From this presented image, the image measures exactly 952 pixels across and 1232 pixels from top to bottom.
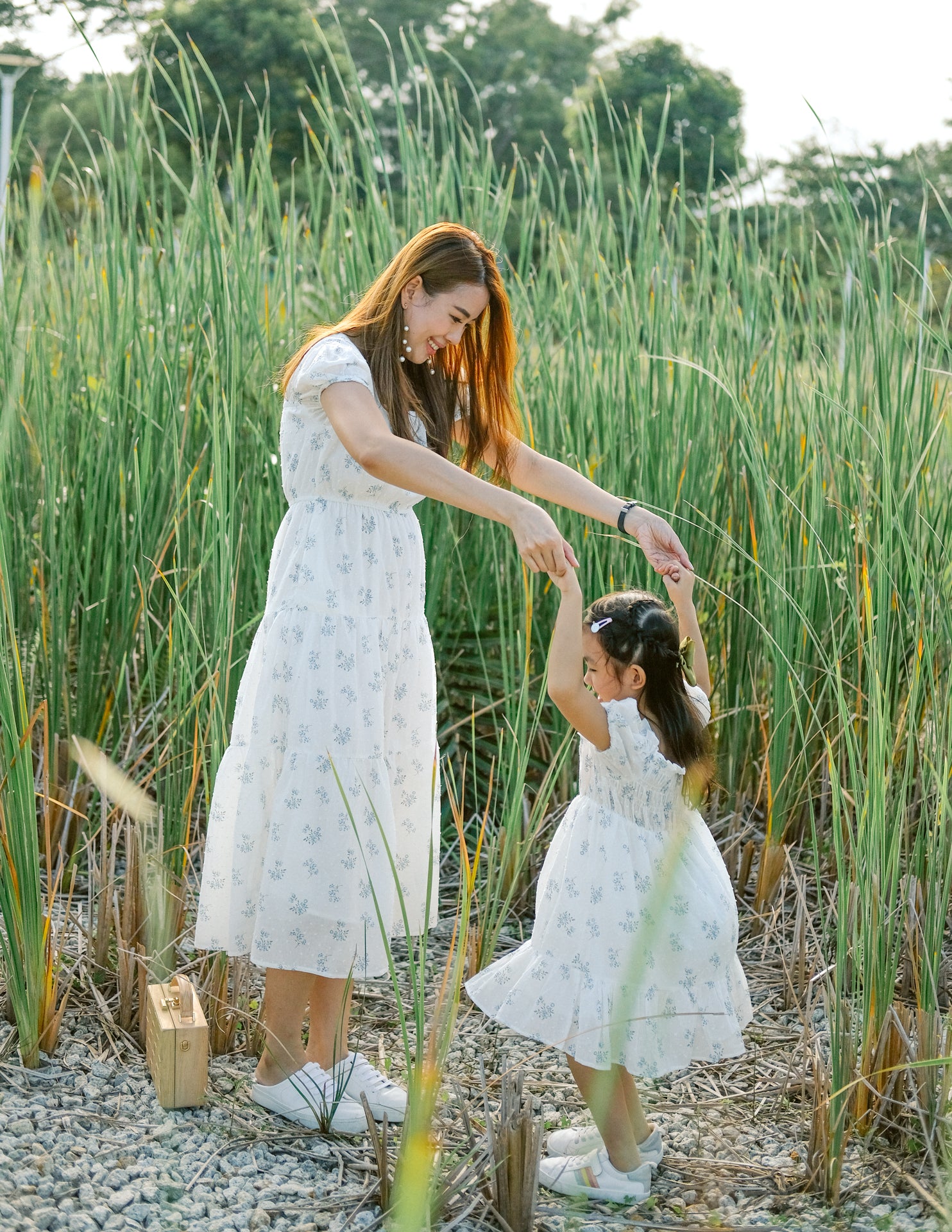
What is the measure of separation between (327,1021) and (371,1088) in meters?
0.12

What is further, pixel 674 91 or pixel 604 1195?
pixel 674 91

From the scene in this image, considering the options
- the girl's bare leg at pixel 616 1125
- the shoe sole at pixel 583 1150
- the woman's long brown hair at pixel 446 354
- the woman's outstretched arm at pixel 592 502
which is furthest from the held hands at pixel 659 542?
the shoe sole at pixel 583 1150

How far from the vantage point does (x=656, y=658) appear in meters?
1.69

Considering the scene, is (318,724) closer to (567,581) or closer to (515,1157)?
(567,581)

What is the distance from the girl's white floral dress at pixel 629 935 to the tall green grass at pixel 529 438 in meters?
0.45

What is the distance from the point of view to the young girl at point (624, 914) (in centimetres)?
161

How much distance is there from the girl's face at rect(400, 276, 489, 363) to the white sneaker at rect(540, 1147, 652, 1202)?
1.20 meters

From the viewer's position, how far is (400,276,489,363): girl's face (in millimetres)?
1842

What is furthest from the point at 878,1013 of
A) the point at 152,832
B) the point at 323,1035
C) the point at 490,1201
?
the point at 152,832

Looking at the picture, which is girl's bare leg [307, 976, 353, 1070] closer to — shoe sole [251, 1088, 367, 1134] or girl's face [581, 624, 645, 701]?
shoe sole [251, 1088, 367, 1134]

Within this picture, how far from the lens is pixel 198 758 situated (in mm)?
2193

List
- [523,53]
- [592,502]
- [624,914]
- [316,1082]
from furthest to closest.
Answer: [523,53] < [592,502] < [316,1082] < [624,914]

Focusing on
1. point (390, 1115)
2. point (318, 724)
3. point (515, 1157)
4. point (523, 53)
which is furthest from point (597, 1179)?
point (523, 53)

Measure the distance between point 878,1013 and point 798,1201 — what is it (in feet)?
0.90
